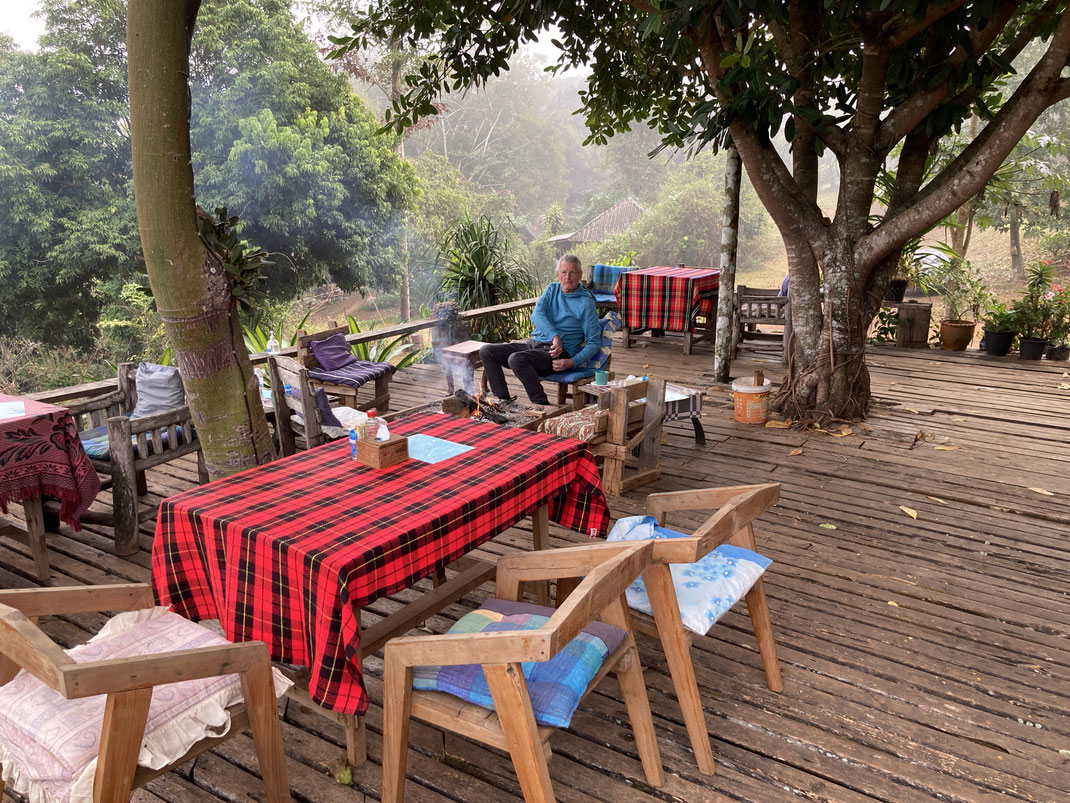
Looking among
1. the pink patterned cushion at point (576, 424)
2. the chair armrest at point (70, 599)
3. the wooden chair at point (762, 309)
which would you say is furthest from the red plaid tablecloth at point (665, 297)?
the chair armrest at point (70, 599)

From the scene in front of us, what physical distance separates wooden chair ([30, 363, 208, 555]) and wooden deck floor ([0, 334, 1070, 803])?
14 centimetres

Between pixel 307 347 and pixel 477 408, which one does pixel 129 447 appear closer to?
pixel 477 408

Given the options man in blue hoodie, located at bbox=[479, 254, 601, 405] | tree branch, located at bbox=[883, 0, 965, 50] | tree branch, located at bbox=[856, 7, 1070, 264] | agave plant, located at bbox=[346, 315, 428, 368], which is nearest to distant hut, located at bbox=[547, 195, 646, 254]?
agave plant, located at bbox=[346, 315, 428, 368]

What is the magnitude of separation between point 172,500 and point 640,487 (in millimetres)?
2905

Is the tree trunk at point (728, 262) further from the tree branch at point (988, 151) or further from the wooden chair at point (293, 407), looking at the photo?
the wooden chair at point (293, 407)

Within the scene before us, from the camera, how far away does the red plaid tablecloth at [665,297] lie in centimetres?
852

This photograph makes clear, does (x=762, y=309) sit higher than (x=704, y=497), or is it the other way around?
(x=762, y=309)

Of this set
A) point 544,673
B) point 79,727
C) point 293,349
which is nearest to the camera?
point 79,727

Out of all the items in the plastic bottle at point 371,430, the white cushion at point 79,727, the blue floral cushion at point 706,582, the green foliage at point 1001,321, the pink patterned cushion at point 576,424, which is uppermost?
the green foliage at point 1001,321

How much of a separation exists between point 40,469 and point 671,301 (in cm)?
653

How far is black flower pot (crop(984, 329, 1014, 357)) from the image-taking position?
8195 mm

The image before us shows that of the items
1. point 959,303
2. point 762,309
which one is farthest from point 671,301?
point 959,303

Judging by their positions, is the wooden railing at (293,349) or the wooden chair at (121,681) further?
the wooden railing at (293,349)

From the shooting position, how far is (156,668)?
5.49 feet
